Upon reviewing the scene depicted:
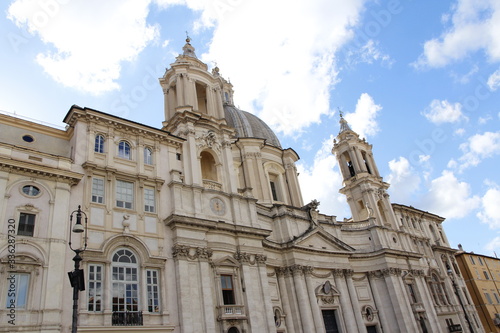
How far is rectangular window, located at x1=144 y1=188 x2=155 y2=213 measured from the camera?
24.7 metres

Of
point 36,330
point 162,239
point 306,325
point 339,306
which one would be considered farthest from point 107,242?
point 339,306

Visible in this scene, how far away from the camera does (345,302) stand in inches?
1378

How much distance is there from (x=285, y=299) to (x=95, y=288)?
1661 cm

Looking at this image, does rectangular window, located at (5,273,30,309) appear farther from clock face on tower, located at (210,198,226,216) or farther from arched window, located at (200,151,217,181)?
arched window, located at (200,151,217,181)

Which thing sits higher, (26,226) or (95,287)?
(26,226)

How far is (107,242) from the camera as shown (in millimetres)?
21422

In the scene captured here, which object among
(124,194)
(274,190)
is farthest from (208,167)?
(274,190)

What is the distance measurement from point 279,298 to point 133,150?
1613cm

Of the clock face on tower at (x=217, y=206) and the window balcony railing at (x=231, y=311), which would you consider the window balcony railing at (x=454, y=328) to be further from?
the clock face on tower at (x=217, y=206)

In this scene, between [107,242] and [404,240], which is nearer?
[107,242]

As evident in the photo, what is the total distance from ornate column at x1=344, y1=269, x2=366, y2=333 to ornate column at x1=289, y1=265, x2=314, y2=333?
222 inches

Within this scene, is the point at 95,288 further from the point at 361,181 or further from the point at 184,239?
the point at 361,181

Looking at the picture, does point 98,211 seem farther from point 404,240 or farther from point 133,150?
point 404,240

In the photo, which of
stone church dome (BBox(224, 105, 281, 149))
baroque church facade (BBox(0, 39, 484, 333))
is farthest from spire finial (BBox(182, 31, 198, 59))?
stone church dome (BBox(224, 105, 281, 149))
